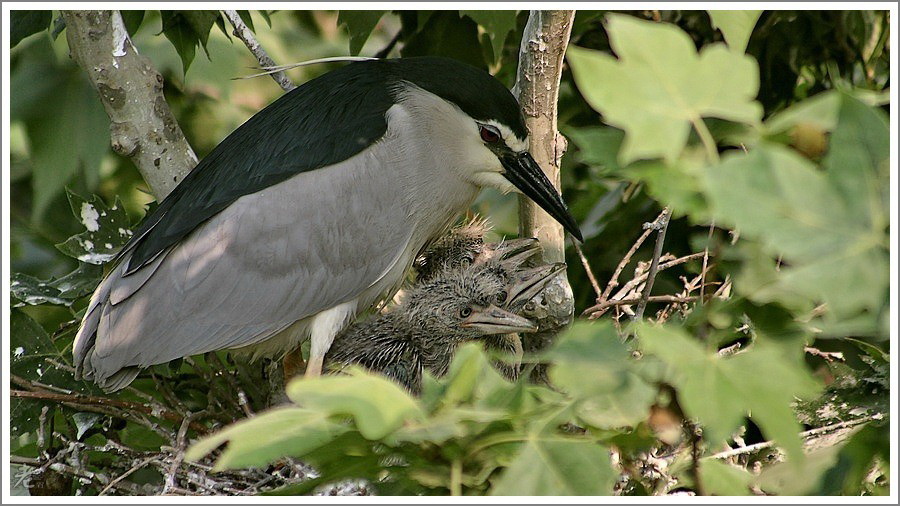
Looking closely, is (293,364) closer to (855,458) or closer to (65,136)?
(65,136)

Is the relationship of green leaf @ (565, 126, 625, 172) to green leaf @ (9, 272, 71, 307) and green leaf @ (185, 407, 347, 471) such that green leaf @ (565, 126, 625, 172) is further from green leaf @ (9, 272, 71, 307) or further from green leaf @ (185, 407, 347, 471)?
green leaf @ (9, 272, 71, 307)

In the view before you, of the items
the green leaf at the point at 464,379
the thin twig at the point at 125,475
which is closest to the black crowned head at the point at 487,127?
the thin twig at the point at 125,475

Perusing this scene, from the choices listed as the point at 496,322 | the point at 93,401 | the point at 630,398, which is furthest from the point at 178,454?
the point at 630,398

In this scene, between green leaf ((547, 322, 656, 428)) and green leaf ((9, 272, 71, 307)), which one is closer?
green leaf ((547, 322, 656, 428))

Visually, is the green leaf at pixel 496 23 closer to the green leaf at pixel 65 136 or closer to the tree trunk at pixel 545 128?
the tree trunk at pixel 545 128

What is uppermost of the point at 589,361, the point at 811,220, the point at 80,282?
the point at 811,220

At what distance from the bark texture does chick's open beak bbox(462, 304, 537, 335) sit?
71 centimetres

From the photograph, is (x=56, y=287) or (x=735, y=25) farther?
(x=56, y=287)

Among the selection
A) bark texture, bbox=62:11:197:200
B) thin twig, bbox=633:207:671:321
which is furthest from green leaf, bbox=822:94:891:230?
bark texture, bbox=62:11:197:200

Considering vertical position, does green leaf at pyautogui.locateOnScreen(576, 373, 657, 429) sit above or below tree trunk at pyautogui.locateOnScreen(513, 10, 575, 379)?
above

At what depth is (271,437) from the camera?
0.69 meters

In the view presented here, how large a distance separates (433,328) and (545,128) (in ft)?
1.60

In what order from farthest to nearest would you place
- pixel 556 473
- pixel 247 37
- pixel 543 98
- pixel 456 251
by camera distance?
1. pixel 456 251
2. pixel 247 37
3. pixel 543 98
4. pixel 556 473

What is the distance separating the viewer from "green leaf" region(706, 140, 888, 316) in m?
0.58
